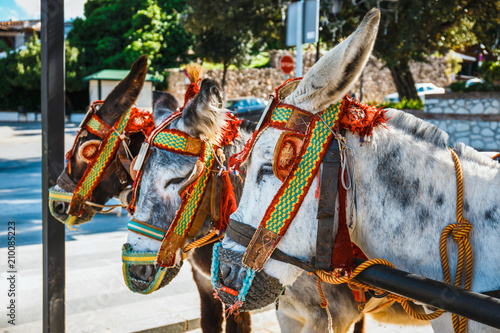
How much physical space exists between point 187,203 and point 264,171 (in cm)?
95

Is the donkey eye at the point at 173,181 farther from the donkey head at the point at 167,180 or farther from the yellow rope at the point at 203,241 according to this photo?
the yellow rope at the point at 203,241

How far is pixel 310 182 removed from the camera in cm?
176

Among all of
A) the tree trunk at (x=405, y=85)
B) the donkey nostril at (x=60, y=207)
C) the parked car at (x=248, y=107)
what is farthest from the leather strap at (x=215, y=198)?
the parked car at (x=248, y=107)

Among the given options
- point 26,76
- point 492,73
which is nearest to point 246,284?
point 492,73

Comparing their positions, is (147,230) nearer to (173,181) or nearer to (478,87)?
(173,181)

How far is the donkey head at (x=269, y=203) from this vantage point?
1681 mm

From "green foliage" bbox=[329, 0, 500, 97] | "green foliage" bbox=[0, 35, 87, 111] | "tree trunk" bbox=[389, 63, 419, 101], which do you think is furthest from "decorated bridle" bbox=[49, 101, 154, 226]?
"green foliage" bbox=[0, 35, 87, 111]

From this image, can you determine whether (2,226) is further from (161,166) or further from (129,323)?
(161,166)

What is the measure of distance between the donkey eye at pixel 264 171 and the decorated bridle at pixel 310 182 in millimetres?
42

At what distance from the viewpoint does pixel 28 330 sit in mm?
4191

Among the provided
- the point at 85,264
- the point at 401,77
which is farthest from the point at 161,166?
the point at 401,77

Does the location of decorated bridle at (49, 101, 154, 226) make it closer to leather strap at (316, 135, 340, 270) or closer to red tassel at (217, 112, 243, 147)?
red tassel at (217, 112, 243, 147)

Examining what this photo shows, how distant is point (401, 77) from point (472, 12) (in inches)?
139

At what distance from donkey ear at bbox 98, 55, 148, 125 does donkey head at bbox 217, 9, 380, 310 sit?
1.93m
